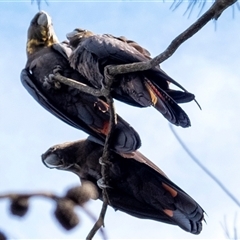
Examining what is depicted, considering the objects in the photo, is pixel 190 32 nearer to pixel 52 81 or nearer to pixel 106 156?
pixel 106 156

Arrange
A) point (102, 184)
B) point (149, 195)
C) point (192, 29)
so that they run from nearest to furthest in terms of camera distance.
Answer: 1. point (192, 29)
2. point (102, 184)
3. point (149, 195)

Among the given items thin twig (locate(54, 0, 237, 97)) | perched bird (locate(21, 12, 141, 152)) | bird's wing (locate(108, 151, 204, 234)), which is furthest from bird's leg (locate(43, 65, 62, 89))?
thin twig (locate(54, 0, 237, 97))

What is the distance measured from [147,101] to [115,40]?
0.48 meters

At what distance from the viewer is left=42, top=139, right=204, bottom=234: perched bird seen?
3189 millimetres

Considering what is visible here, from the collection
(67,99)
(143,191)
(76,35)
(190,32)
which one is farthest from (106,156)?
(190,32)

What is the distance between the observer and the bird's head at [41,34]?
12.9 ft

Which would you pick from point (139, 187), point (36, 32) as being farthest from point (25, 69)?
point (139, 187)

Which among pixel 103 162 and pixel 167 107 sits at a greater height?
pixel 167 107

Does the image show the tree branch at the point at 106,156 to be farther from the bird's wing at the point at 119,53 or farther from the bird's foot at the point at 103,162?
the bird's wing at the point at 119,53

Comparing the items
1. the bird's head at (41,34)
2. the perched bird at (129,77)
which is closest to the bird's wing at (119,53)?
the perched bird at (129,77)

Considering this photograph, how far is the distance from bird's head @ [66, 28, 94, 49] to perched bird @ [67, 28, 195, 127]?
9 centimetres

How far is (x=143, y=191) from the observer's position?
3.31m

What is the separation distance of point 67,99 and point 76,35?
0.37 meters

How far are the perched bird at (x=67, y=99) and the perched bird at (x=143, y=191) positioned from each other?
20 cm
